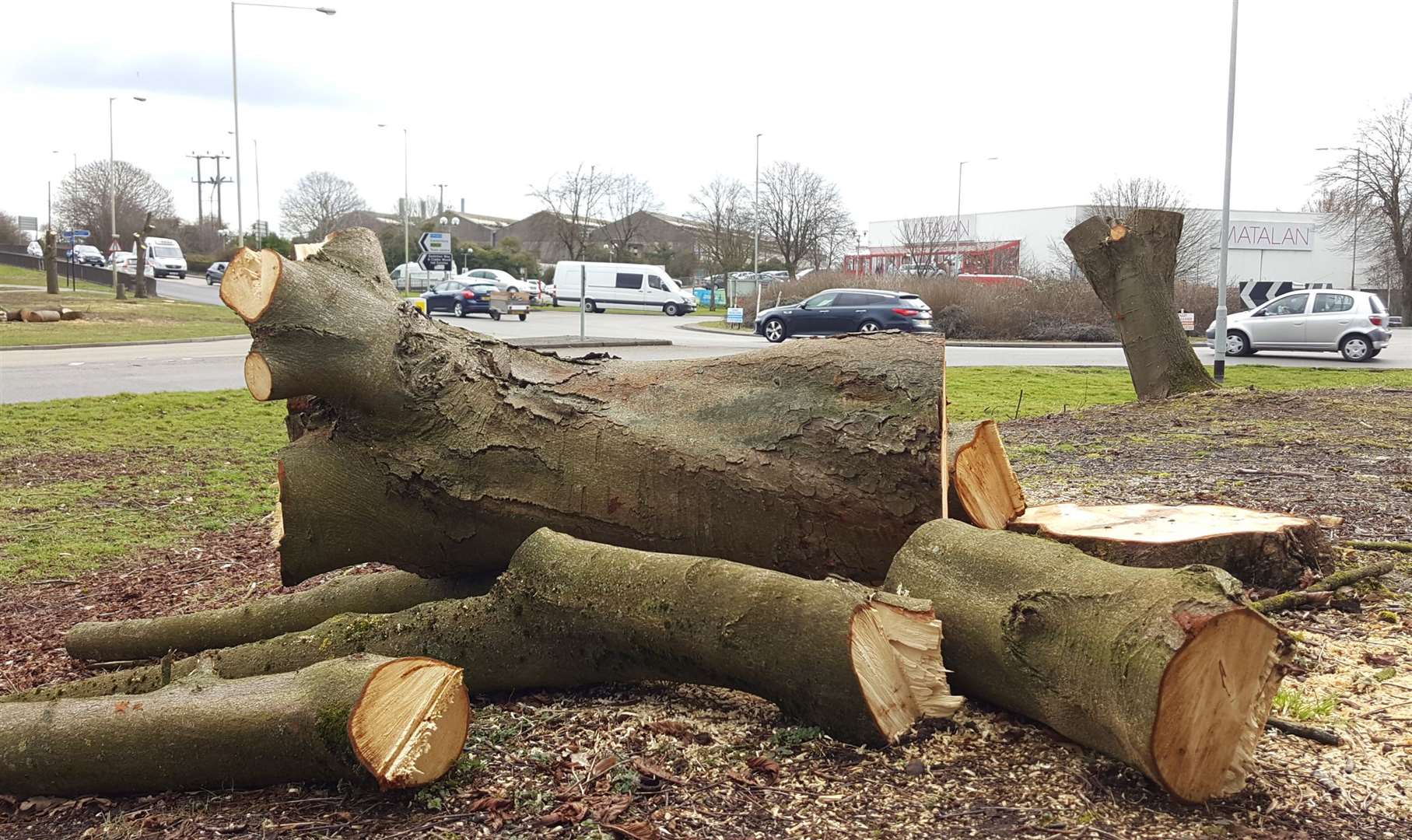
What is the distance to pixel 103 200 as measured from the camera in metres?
68.3

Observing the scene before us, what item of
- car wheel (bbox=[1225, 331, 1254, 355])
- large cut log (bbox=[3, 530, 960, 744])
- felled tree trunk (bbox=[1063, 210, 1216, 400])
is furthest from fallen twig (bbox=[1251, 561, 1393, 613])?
car wheel (bbox=[1225, 331, 1254, 355])

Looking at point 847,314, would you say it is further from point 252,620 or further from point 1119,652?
point 1119,652

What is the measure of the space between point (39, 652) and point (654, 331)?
93.2 ft

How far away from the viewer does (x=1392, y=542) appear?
479 cm

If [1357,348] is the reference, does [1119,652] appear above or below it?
below

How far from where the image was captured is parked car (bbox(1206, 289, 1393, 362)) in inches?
851

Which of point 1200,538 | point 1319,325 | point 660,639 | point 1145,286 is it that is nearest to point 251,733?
point 660,639

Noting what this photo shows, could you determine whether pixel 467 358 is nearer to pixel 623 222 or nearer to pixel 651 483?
pixel 651 483

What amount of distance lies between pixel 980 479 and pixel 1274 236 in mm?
68735

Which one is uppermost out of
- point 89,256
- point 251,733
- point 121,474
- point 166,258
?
point 89,256

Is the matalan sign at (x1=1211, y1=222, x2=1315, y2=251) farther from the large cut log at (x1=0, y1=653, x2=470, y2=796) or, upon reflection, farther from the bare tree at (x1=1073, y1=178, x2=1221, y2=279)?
the large cut log at (x1=0, y1=653, x2=470, y2=796)

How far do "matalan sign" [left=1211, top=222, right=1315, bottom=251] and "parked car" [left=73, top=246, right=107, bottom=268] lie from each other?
64.9 metres

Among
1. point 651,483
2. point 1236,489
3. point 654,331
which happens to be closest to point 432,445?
→ point 651,483

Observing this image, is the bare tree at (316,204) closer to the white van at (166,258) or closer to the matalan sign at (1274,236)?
the white van at (166,258)
